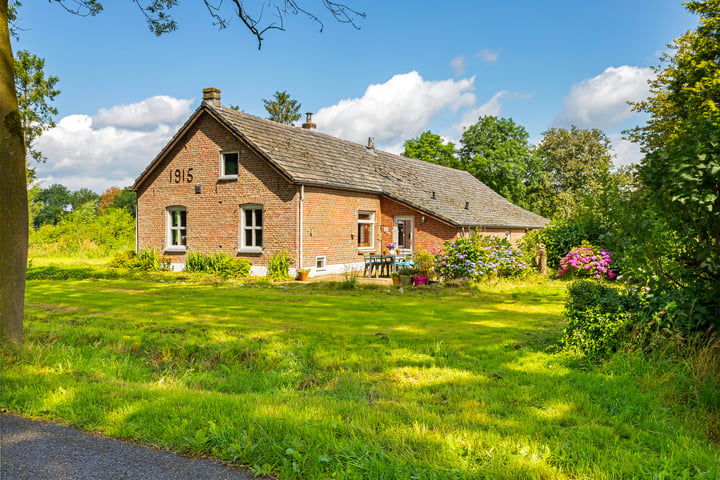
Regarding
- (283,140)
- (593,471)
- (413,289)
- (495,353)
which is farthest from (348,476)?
(283,140)

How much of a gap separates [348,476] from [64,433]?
8.69 ft

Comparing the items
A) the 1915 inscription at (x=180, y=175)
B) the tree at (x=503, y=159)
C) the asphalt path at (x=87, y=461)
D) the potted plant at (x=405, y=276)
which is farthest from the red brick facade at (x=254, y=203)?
the tree at (x=503, y=159)

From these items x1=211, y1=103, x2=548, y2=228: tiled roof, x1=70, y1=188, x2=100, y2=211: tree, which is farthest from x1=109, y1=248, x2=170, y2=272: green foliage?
x1=70, y1=188, x2=100, y2=211: tree

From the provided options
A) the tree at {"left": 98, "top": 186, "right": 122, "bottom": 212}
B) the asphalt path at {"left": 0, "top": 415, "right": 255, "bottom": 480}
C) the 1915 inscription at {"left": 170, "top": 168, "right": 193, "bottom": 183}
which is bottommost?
the asphalt path at {"left": 0, "top": 415, "right": 255, "bottom": 480}

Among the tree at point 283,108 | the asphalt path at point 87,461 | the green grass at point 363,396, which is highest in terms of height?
the tree at point 283,108

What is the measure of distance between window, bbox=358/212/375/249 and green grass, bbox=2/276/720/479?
44.1 feet

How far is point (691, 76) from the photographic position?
23.0m

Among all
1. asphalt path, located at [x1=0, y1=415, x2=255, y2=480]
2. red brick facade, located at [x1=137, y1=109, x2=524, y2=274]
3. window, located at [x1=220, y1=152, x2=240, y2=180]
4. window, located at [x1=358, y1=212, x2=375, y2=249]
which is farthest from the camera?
window, located at [x1=358, y1=212, x2=375, y2=249]

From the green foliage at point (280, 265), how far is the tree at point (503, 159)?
34.6 m

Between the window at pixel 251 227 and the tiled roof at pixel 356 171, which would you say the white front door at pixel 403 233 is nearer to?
the tiled roof at pixel 356 171

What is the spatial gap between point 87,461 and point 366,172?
22.2 metres

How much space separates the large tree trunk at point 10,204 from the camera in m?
6.52

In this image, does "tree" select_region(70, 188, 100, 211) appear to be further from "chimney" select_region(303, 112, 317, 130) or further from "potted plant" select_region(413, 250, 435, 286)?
"potted plant" select_region(413, 250, 435, 286)

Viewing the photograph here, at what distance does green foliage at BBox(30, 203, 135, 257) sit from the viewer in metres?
32.4
